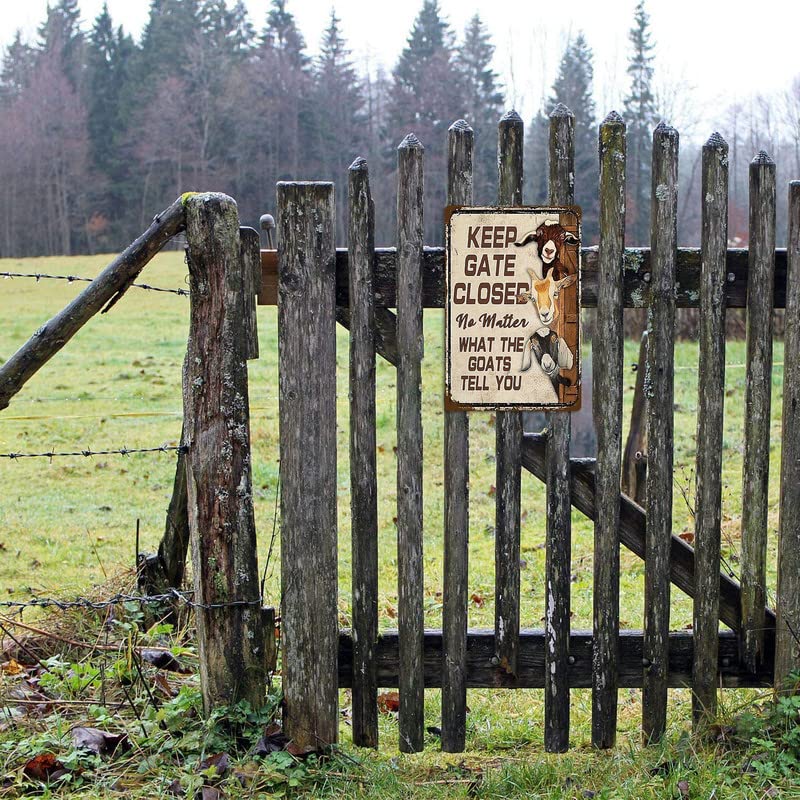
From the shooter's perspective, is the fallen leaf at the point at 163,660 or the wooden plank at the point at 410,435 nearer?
the wooden plank at the point at 410,435

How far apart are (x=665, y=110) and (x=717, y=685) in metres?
55.8

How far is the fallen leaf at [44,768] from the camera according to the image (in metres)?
3.28

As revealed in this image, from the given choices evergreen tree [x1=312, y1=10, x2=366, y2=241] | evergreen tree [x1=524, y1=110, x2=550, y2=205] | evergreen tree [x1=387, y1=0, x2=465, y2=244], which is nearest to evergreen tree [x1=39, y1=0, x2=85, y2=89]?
evergreen tree [x1=312, y1=10, x2=366, y2=241]

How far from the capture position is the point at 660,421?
3.50 meters

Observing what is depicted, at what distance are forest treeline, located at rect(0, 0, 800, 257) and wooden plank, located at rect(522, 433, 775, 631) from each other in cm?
5444

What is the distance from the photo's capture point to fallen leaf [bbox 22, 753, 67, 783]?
328 cm

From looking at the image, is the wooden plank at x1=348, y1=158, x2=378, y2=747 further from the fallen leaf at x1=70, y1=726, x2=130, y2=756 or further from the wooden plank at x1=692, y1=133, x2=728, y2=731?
the wooden plank at x1=692, y1=133, x2=728, y2=731

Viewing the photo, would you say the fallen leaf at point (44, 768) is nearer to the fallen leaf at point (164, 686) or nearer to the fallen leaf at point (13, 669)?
the fallen leaf at point (164, 686)

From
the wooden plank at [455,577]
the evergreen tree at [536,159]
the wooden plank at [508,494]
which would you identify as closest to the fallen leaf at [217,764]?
the wooden plank at [455,577]

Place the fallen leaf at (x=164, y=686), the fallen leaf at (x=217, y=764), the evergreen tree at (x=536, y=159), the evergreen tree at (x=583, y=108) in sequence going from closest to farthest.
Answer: the fallen leaf at (x=217, y=764) < the fallen leaf at (x=164, y=686) < the evergreen tree at (x=536, y=159) < the evergreen tree at (x=583, y=108)

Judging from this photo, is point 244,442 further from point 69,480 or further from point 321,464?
point 69,480

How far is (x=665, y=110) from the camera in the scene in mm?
54688

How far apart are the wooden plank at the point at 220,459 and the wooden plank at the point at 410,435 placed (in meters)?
0.55

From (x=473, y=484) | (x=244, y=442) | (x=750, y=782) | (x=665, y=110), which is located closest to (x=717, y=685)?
(x=750, y=782)
